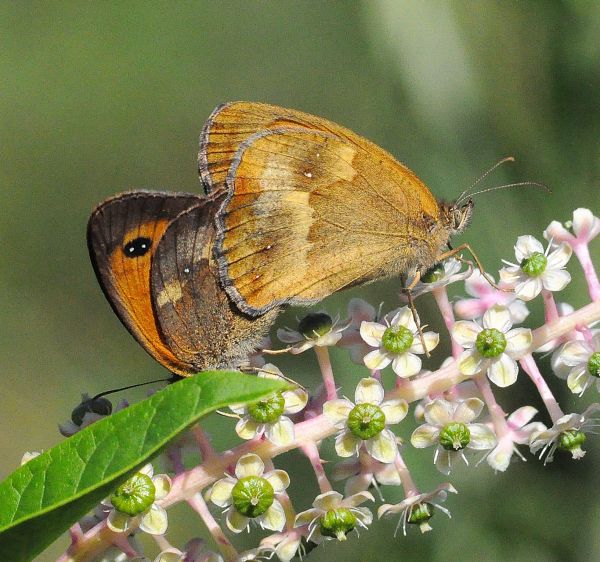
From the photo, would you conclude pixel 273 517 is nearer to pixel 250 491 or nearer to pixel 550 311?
pixel 250 491

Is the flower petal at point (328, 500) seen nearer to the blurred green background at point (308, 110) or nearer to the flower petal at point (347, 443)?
the flower petal at point (347, 443)

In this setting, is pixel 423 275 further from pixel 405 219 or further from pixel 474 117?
pixel 474 117

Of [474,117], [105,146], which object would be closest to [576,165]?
[474,117]

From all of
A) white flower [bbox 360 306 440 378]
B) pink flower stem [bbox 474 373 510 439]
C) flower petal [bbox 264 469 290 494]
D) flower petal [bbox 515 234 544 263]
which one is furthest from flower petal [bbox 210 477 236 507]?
flower petal [bbox 515 234 544 263]

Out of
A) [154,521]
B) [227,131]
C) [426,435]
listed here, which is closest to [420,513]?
[426,435]

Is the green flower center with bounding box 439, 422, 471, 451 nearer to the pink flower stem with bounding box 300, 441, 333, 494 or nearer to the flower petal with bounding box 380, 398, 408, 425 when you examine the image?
the flower petal with bounding box 380, 398, 408, 425

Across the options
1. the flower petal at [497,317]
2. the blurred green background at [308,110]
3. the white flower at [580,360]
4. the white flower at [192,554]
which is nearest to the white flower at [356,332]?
the flower petal at [497,317]
